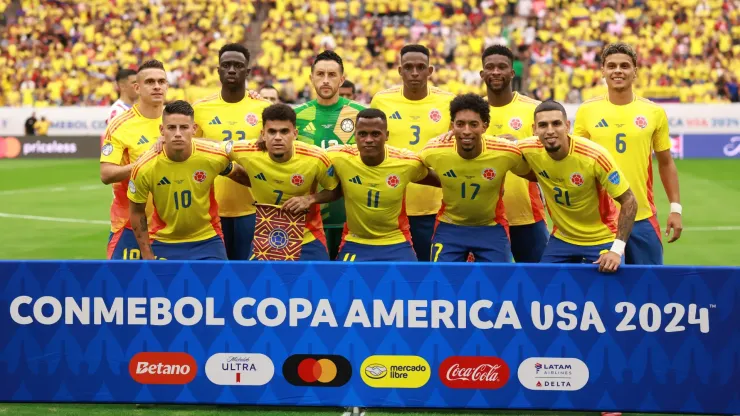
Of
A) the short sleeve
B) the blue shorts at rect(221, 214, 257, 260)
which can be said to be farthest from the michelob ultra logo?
the short sleeve

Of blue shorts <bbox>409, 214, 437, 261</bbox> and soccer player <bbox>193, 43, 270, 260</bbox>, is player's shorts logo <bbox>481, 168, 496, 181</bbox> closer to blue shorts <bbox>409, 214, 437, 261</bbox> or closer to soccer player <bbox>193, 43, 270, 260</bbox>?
blue shorts <bbox>409, 214, 437, 261</bbox>

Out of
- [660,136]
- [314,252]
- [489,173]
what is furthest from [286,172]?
[660,136]

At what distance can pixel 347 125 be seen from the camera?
337 inches

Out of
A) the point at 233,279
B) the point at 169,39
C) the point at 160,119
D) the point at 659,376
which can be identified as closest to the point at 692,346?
the point at 659,376

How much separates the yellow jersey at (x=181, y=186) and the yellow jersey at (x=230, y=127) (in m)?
0.78

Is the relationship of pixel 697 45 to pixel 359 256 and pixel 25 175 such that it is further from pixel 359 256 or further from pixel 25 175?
pixel 359 256

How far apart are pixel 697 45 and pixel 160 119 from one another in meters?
27.4

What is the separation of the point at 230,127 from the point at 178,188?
1.04 metres

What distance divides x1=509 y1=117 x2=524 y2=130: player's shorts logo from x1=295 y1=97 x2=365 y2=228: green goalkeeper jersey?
1.24 meters

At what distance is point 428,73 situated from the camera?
27.9 ft

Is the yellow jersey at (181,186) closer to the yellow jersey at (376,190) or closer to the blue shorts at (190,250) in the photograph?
the blue shorts at (190,250)

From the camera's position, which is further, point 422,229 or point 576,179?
point 422,229

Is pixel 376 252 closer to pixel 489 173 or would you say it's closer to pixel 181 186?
pixel 489 173

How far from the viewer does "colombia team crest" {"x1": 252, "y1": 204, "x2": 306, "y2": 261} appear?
7.51 meters
